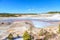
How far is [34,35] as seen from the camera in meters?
2.78

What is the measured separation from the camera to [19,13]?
12.1ft

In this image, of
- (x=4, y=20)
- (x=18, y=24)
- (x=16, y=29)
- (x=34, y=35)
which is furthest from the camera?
(x=4, y=20)

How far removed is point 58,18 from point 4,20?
1.27 m

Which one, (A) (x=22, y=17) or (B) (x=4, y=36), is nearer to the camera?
(B) (x=4, y=36)

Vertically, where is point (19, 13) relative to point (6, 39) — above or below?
above

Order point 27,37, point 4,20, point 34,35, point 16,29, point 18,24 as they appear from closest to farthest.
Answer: point 27,37, point 34,35, point 16,29, point 18,24, point 4,20

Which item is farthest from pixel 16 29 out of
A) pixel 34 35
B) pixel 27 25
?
pixel 34 35

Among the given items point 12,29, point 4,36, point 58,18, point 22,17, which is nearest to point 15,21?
point 22,17

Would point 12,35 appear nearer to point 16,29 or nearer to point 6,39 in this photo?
point 6,39

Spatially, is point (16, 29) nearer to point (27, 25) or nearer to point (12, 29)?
point (12, 29)

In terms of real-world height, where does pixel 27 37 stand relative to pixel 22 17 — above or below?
below

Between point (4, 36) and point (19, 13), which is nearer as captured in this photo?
point (4, 36)

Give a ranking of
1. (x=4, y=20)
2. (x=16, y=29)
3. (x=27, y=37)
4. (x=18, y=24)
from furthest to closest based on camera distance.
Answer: (x=4, y=20) → (x=18, y=24) → (x=16, y=29) → (x=27, y=37)

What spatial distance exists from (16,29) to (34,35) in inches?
19.6
